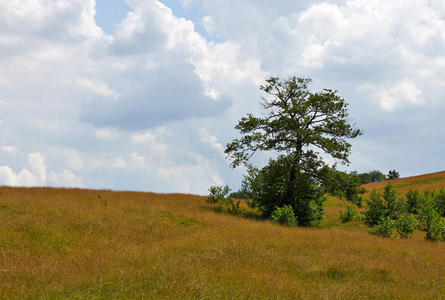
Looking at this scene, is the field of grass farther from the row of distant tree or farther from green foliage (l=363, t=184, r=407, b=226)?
the row of distant tree

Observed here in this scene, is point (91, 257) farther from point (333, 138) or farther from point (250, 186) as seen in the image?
point (333, 138)

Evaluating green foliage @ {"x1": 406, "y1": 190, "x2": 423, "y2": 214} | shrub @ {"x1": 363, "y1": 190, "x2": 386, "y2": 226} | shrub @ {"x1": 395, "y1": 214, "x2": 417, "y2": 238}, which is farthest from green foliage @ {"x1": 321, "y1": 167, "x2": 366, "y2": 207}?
green foliage @ {"x1": 406, "y1": 190, "x2": 423, "y2": 214}

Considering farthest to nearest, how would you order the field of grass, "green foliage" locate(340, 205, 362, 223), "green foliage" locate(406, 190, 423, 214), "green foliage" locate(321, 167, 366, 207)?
"green foliage" locate(406, 190, 423, 214), "green foliage" locate(340, 205, 362, 223), "green foliage" locate(321, 167, 366, 207), the field of grass

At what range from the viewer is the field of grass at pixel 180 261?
8.92 metres

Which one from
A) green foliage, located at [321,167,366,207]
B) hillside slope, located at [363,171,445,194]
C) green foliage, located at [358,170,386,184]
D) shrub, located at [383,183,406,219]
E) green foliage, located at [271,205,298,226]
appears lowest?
green foliage, located at [271,205,298,226]

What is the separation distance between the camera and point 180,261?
A: 36.2 ft

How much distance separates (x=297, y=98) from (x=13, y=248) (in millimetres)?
20516

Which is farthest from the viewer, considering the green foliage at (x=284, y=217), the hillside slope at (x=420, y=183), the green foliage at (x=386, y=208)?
the hillside slope at (x=420, y=183)

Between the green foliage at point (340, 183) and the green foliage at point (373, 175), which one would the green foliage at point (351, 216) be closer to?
the green foliage at point (340, 183)

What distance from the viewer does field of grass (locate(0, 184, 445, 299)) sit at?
8.92 metres

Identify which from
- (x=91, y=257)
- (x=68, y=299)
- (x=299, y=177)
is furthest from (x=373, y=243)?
(x=68, y=299)

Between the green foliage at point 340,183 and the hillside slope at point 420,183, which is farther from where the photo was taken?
the hillside slope at point 420,183

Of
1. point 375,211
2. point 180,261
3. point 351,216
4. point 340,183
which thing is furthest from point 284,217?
point 180,261

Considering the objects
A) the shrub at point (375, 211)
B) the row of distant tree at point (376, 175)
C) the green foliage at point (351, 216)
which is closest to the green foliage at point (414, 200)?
the green foliage at point (351, 216)
